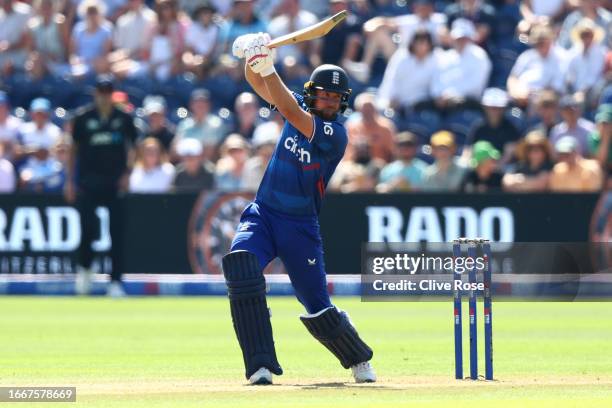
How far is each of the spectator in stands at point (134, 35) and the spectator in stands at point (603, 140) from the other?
21.4ft

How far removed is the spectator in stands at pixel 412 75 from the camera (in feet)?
60.2

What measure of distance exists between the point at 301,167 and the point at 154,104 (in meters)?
10.3

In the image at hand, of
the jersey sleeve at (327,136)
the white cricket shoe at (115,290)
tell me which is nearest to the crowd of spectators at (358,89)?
the white cricket shoe at (115,290)

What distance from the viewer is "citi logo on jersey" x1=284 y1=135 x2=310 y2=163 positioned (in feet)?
27.7

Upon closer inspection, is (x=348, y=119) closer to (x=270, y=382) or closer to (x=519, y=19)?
(x=519, y=19)

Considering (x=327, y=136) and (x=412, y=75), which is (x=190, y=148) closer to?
(x=412, y=75)

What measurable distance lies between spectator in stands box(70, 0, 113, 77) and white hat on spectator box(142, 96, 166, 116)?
0.89m

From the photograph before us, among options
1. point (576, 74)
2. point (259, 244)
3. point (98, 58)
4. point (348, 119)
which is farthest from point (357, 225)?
point (259, 244)

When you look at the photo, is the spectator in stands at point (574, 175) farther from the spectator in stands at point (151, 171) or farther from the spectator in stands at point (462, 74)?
the spectator in stands at point (151, 171)

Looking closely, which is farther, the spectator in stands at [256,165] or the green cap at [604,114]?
the spectator in stands at [256,165]

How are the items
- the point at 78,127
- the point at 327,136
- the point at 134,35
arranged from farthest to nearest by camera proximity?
the point at 134,35 < the point at 78,127 < the point at 327,136

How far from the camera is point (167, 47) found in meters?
19.9

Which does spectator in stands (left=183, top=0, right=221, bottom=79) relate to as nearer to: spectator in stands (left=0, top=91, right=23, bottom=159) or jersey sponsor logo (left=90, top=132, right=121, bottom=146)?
spectator in stands (left=0, top=91, right=23, bottom=159)

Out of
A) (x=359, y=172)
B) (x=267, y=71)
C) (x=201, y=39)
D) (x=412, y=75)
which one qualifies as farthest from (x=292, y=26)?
(x=267, y=71)
